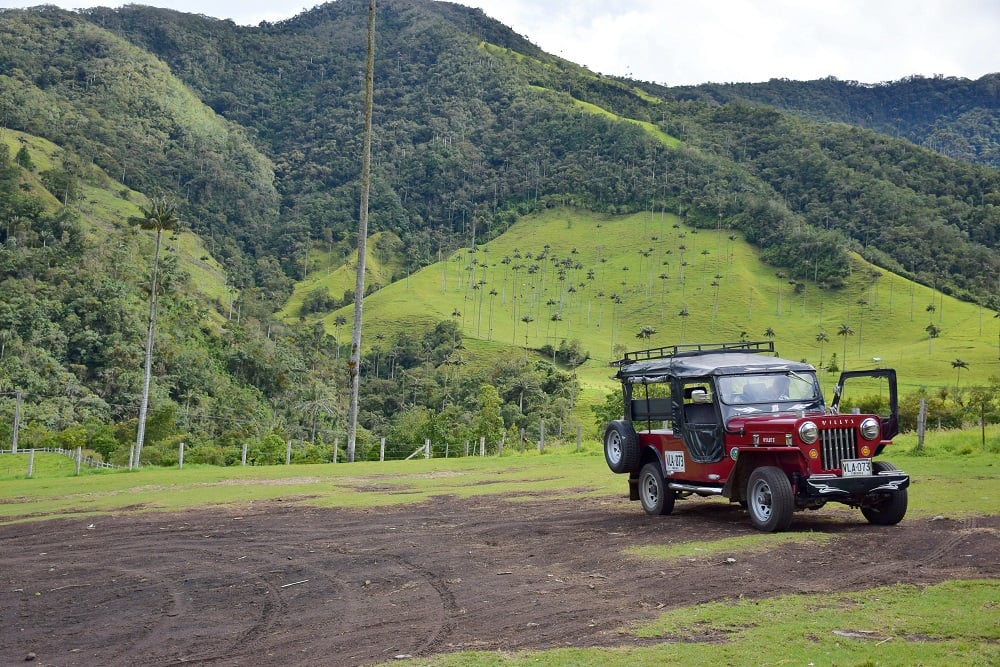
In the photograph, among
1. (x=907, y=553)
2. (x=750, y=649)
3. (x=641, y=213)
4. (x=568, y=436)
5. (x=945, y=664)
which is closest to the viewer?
(x=945, y=664)

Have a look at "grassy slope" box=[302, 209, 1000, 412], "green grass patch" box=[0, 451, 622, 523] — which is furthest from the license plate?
"grassy slope" box=[302, 209, 1000, 412]

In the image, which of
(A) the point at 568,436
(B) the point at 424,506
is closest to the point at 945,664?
(B) the point at 424,506

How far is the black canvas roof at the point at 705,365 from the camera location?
1418cm

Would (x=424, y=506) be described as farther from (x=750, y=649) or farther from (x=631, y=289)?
(x=631, y=289)

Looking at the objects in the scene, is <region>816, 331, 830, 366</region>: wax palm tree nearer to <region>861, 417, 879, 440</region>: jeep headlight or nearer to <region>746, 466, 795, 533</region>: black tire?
<region>861, 417, 879, 440</region>: jeep headlight

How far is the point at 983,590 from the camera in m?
8.53

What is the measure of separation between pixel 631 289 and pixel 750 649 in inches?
6393

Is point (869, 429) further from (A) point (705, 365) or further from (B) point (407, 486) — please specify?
(B) point (407, 486)

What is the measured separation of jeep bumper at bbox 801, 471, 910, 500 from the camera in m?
12.1

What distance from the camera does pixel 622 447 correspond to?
613 inches

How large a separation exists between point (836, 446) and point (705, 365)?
8.69ft

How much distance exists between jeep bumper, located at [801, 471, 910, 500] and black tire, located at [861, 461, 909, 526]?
0.64 feet

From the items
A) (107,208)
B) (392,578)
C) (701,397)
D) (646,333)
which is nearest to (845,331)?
(646,333)

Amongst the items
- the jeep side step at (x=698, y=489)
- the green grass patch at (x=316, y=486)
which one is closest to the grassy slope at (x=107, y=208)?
the green grass patch at (x=316, y=486)
